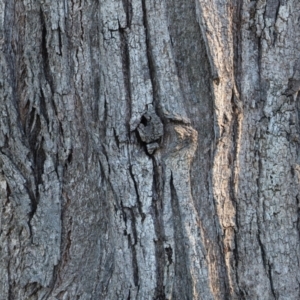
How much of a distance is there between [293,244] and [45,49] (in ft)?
3.20

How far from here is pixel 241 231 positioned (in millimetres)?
1574

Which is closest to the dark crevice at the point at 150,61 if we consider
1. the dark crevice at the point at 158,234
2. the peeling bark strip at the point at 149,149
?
the peeling bark strip at the point at 149,149

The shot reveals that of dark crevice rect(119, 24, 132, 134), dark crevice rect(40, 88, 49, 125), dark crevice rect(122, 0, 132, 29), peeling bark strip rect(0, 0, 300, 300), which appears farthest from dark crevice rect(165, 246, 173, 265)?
dark crevice rect(122, 0, 132, 29)

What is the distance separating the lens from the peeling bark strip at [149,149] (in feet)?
4.98

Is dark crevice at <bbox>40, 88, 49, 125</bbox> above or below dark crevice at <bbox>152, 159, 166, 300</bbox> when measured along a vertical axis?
above

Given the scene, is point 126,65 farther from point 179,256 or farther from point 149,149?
point 179,256

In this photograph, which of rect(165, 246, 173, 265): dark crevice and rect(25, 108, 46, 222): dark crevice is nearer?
rect(165, 246, 173, 265): dark crevice

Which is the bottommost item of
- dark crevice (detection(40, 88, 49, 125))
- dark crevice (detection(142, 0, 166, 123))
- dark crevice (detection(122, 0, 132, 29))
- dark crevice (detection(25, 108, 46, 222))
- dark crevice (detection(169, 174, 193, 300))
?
dark crevice (detection(169, 174, 193, 300))

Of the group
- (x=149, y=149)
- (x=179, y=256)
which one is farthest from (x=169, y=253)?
(x=149, y=149)

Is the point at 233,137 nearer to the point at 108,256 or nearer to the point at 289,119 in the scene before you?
the point at 289,119

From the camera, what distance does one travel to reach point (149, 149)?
151 centimetres

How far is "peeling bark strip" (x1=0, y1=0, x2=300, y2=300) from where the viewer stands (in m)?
1.52

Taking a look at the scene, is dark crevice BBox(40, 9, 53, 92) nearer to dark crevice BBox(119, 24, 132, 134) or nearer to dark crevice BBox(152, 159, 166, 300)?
dark crevice BBox(119, 24, 132, 134)

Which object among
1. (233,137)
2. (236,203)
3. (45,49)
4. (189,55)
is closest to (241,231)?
(236,203)
